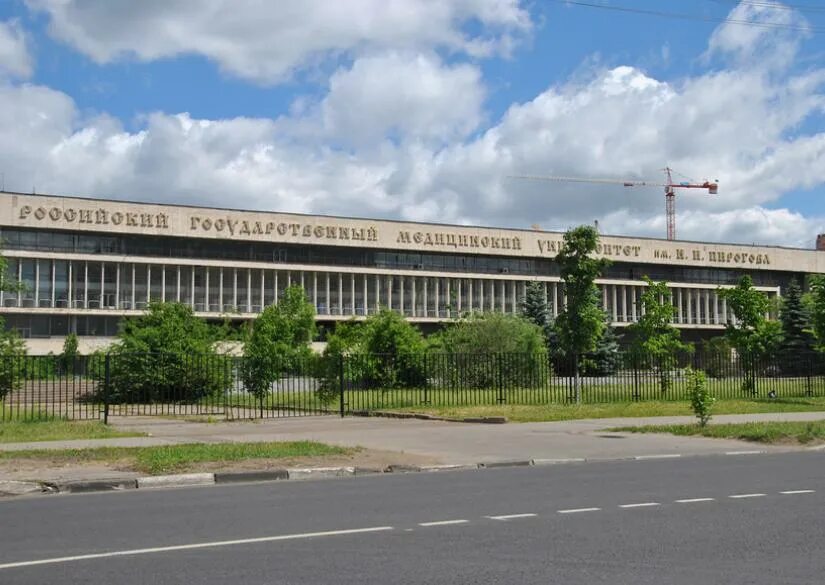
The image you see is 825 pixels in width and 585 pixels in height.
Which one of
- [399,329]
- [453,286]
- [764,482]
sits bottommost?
[764,482]

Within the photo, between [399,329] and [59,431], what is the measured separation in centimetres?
2625

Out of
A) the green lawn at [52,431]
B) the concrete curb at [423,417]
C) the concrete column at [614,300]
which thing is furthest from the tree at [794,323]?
the green lawn at [52,431]

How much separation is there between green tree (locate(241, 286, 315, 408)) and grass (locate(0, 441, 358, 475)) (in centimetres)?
1531

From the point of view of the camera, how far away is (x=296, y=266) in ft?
274

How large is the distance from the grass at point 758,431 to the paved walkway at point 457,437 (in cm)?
53

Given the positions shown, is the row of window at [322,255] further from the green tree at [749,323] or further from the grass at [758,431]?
the grass at [758,431]

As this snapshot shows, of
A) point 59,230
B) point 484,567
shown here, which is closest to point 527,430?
point 484,567

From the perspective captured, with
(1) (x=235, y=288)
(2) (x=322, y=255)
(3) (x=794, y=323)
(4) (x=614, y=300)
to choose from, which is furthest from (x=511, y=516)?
(4) (x=614, y=300)

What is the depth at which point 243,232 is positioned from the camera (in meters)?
80.8

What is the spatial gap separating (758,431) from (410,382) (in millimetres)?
17073

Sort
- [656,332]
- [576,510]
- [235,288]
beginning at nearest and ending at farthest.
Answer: [576,510] < [656,332] < [235,288]

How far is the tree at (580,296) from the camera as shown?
31391 millimetres

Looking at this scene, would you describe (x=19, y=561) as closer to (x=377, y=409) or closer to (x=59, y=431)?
(x=59, y=431)

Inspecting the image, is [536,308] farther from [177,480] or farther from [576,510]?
[576,510]
